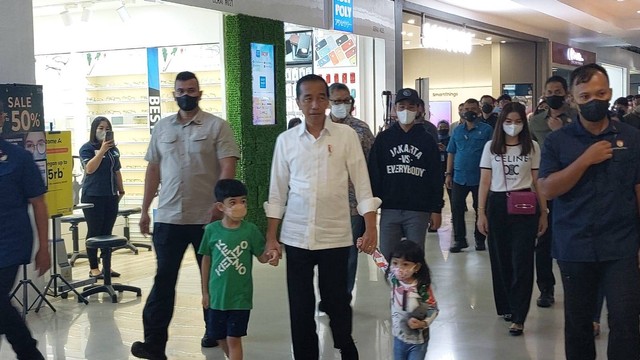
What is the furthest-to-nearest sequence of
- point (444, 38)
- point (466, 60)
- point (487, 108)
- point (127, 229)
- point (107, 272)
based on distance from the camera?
point (466, 60) → point (444, 38) → point (127, 229) → point (487, 108) → point (107, 272)

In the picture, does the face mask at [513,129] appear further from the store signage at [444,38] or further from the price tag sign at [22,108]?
the store signage at [444,38]

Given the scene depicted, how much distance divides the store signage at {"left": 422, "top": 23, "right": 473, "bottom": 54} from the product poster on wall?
146 cm

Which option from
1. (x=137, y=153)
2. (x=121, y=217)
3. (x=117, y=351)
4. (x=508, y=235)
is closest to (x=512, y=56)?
(x=137, y=153)

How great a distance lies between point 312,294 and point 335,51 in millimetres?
9099

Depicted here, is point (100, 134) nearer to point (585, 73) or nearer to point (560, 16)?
point (585, 73)

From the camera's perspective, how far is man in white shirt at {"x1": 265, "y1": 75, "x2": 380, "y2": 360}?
3.85m

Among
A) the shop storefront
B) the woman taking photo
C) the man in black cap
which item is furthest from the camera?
the shop storefront

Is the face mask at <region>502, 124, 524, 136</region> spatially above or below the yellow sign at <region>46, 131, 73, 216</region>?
above

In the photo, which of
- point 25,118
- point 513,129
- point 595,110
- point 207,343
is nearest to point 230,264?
point 207,343

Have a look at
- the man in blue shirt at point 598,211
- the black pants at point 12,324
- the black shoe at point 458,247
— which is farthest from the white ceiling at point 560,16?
the black pants at point 12,324

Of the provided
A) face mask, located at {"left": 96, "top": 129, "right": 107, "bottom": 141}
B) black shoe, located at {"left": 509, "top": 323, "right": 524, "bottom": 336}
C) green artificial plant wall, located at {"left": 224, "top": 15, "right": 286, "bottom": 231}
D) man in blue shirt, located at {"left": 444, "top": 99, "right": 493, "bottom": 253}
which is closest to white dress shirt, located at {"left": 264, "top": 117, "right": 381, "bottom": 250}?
black shoe, located at {"left": 509, "top": 323, "right": 524, "bottom": 336}

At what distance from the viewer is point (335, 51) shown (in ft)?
41.3

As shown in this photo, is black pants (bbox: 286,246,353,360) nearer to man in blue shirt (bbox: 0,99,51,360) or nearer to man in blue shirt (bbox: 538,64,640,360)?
man in blue shirt (bbox: 538,64,640,360)

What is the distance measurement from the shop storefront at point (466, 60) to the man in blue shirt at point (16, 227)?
32.8 feet
